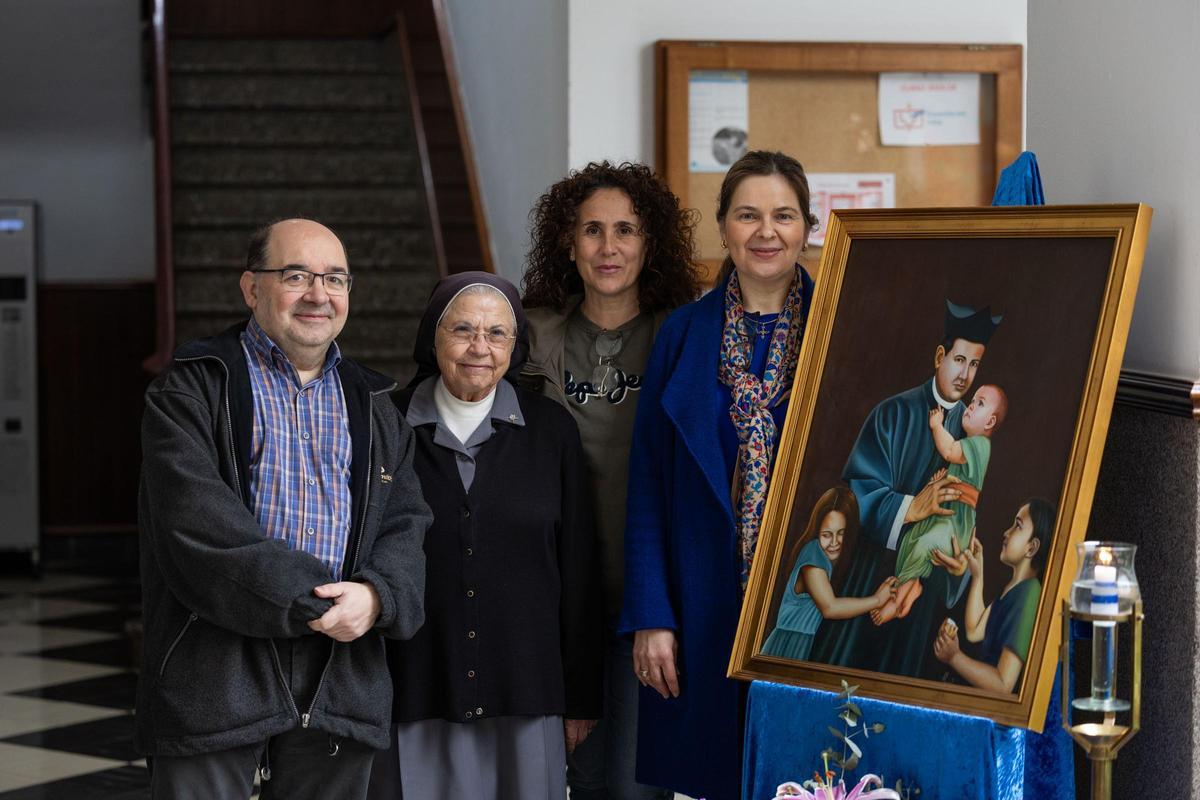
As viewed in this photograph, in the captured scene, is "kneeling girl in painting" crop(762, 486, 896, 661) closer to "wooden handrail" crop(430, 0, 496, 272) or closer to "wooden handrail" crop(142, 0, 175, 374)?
"wooden handrail" crop(430, 0, 496, 272)

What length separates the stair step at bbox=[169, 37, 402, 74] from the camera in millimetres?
6988

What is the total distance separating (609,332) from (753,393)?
0.43 meters

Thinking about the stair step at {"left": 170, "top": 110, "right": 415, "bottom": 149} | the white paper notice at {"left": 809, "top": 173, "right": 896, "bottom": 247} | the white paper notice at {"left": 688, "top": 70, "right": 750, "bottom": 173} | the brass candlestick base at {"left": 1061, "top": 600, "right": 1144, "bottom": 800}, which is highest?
the stair step at {"left": 170, "top": 110, "right": 415, "bottom": 149}

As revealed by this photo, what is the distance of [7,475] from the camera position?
26.8 ft

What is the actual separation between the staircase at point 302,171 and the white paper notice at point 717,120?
2.52 meters

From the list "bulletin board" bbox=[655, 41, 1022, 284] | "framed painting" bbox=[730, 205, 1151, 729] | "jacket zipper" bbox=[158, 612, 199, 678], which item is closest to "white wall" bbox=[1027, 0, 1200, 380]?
"framed painting" bbox=[730, 205, 1151, 729]

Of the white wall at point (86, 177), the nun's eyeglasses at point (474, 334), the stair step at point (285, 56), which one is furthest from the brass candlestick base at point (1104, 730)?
the white wall at point (86, 177)

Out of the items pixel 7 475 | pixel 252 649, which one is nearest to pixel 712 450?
pixel 252 649

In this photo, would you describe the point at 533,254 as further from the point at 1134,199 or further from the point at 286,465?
the point at 1134,199

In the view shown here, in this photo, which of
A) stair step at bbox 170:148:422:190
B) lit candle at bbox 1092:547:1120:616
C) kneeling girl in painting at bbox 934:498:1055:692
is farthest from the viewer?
stair step at bbox 170:148:422:190

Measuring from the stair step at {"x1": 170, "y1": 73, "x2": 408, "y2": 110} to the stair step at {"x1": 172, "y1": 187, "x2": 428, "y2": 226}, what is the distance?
0.55 metres

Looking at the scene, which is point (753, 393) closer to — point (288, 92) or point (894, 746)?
point (894, 746)

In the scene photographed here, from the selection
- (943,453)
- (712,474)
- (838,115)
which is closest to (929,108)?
(838,115)

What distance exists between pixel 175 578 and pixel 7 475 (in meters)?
6.91
